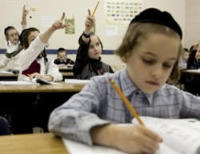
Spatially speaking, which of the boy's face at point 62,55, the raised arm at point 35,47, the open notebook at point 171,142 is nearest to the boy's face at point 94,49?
the raised arm at point 35,47

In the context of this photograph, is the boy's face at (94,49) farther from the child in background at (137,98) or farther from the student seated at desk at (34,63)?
the child in background at (137,98)

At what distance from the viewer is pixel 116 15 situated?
632 cm

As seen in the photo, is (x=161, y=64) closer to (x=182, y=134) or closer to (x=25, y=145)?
(x=182, y=134)

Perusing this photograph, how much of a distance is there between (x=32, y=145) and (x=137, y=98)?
0.34m

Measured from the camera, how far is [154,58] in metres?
0.76

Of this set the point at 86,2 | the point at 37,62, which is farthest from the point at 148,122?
the point at 86,2

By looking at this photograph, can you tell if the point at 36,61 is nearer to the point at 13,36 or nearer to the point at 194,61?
the point at 13,36

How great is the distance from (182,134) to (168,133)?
0.10ft

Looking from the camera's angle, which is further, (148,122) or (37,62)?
(37,62)

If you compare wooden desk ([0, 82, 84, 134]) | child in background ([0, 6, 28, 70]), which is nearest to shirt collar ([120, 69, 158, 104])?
wooden desk ([0, 82, 84, 134])

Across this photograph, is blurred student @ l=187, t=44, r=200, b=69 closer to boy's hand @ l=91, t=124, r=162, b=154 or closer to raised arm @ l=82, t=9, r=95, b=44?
raised arm @ l=82, t=9, r=95, b=44

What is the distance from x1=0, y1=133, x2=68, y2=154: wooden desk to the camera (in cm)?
62

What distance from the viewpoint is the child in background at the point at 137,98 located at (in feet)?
2.05

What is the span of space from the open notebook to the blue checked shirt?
0.17ft
